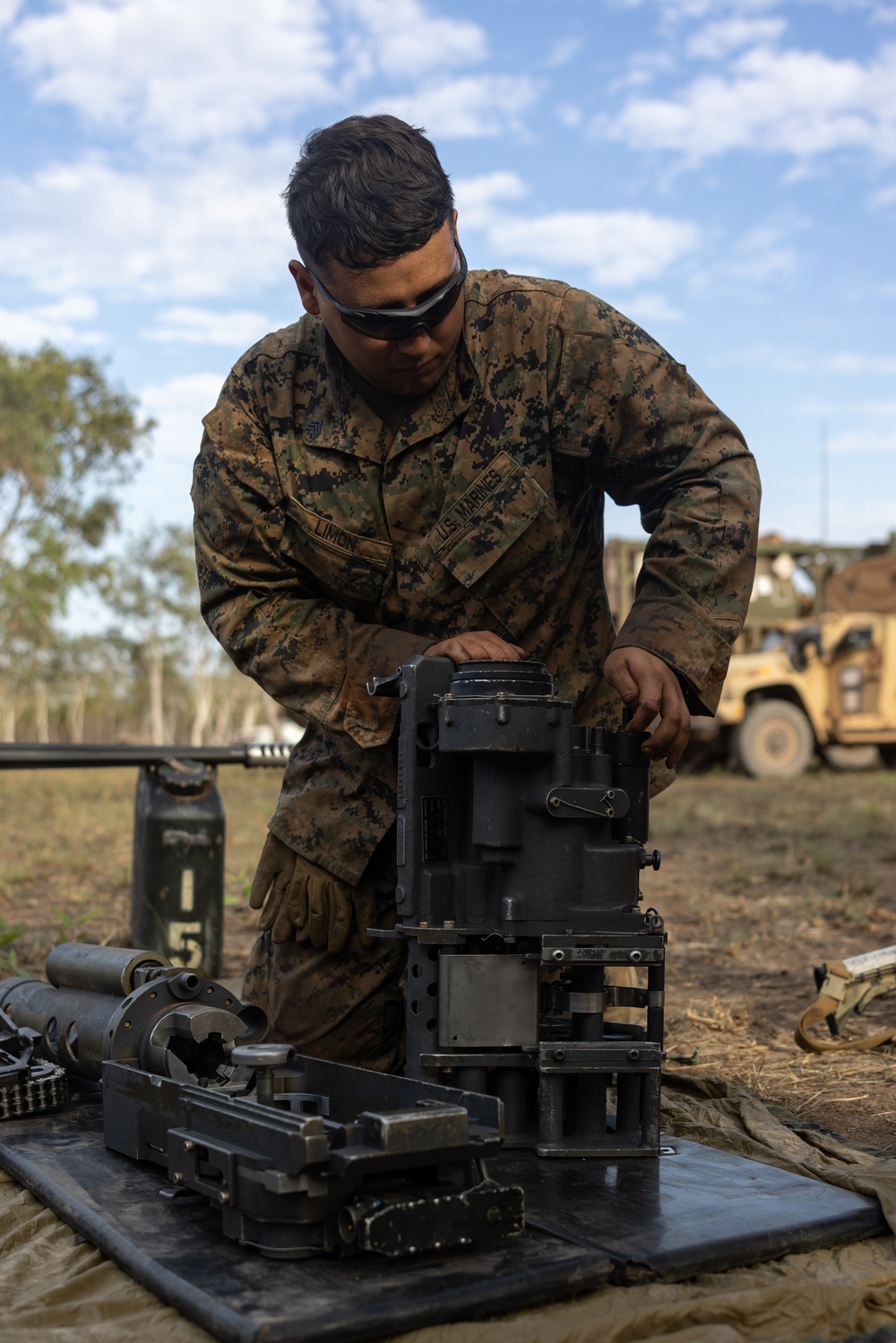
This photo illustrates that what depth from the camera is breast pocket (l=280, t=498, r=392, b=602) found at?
3.09 metres

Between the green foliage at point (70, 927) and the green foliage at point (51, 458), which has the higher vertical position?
the green foliage at point (51, 458)

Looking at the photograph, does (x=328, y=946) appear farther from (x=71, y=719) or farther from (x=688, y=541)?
(x=71, y=719)

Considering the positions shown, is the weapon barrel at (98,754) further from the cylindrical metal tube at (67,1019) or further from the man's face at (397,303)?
the man's face at (397,303)

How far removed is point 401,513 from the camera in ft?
10.1

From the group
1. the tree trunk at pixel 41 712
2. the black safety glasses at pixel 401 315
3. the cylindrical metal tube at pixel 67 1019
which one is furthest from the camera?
the tree trunk at pixel 41 712

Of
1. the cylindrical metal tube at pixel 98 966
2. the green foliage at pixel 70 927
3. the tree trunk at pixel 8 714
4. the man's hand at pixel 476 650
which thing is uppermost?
the tree trunk at pixel 8 714

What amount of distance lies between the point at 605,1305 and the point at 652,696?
1.14 meters

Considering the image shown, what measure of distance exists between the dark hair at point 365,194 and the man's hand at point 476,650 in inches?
30.6

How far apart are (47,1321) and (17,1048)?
119 centimetres

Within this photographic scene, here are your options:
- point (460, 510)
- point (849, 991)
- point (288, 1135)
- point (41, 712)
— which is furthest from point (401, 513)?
point (41, 712)

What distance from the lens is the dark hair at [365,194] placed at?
2.62 metres

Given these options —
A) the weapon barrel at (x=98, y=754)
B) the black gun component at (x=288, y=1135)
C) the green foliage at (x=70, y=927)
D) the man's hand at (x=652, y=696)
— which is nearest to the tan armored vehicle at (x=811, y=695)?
the green foliage at (x=70, y=927)

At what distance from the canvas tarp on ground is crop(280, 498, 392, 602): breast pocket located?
153 cm

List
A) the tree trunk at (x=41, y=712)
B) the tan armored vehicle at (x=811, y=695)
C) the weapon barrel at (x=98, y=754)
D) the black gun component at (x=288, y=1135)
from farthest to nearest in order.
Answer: the tree trunk at (x=41, y=712) → the tan armored vehicle at (x=811, y=695) → the weapon barrel at (x=98, y=754) → the black gun component at (x=288, y=1135)
